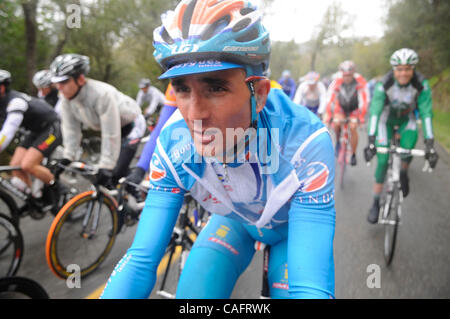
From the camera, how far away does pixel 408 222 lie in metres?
4.59

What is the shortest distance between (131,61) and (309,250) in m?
18.1

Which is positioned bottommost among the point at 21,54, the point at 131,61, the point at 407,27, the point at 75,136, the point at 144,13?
the point at 75,136

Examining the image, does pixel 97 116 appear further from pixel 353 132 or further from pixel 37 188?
pixel 353 132

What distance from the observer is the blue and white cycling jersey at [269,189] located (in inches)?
53.1

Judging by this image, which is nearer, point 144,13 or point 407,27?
point 144,13

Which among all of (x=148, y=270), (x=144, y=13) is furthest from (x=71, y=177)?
(x=144, y=13)

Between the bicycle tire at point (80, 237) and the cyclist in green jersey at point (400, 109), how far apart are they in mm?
3619

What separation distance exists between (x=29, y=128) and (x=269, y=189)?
452cm

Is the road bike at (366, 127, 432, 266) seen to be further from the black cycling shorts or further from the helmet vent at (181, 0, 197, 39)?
the black cycling shorts

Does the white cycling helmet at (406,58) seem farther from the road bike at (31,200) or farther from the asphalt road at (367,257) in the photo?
the road bike at (31,200)

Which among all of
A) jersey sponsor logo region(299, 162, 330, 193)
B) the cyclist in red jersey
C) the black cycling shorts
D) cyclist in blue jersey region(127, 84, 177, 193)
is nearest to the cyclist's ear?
jersey sponsor logo region(299, 162, 330, 193)

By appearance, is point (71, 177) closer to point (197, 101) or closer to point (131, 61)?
point (197, 101)

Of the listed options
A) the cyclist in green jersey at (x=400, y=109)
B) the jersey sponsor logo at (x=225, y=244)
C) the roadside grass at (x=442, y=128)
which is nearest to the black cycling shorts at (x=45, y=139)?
the jersey sponsor logo at (x=225, y=244)

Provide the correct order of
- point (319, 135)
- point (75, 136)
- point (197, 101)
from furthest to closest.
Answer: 1. point (75, 136)
2. point (319, 135)
3. point (197, 101)
